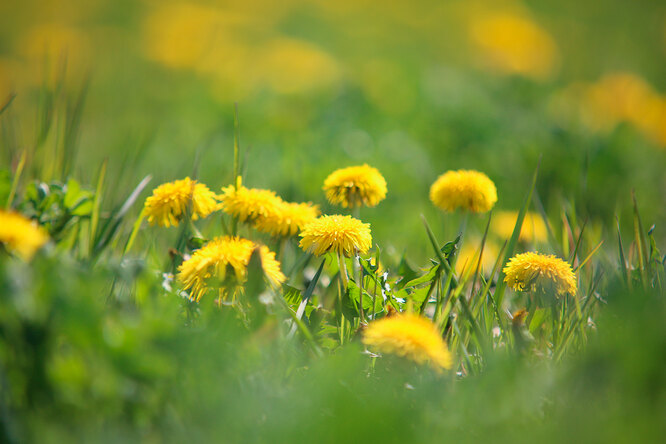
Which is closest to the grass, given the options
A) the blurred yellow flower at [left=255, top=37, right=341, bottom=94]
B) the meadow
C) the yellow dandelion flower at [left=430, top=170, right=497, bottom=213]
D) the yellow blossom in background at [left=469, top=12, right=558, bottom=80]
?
the meadow

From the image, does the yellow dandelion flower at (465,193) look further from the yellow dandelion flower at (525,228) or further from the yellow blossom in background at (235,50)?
the yellow blossom in background at (235,50)

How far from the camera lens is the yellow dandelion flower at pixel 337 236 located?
4.09 feet

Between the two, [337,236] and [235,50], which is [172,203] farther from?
[235,50]

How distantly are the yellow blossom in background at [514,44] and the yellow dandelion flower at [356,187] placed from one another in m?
3.91

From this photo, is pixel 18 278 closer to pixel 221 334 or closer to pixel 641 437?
pixel 221 334

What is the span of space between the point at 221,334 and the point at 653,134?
347cm

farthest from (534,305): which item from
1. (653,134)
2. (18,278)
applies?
(653,134)

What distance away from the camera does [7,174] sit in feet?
4.87

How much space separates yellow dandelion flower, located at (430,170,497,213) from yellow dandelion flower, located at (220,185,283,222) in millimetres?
478

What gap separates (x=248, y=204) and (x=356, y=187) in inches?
12.6

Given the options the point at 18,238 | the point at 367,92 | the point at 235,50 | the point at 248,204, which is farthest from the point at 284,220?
the point at 235,50

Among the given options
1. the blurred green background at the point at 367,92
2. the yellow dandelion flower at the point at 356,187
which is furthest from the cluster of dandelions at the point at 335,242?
the blurred green background at the point at 367,92

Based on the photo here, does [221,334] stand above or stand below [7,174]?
below

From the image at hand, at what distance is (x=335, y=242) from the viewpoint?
1.25m
